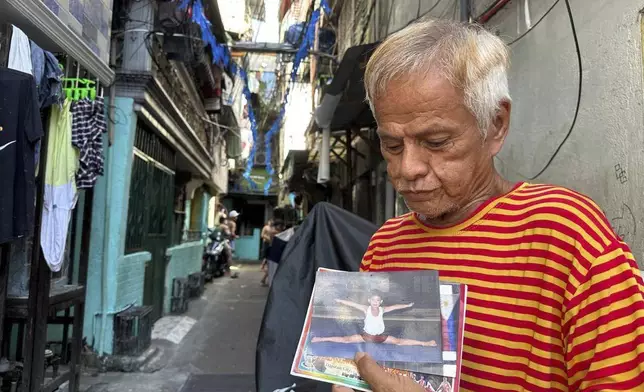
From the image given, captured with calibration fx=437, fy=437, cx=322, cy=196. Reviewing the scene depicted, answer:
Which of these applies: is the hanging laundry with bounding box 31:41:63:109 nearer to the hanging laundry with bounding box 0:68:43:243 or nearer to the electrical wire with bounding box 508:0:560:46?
the hanging laundry with bounding box 0:68:43:243

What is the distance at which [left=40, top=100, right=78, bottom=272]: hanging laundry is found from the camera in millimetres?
4172

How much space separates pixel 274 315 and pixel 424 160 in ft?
8.64

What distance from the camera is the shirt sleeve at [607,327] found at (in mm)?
861

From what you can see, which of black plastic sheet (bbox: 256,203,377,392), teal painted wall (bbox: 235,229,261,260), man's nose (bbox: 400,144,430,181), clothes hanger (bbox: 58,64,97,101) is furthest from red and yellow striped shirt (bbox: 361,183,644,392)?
teal painted wall (bbox: 235,229,261,260)

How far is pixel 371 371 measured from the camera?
3.21 ft

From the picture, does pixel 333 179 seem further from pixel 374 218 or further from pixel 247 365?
pixel 247 365

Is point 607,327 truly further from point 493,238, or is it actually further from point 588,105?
point 588,105

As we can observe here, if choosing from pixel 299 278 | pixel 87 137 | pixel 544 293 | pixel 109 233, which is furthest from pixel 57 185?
pixel 544 293

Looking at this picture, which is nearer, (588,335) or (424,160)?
(588,335)

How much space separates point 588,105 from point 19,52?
4.19 m

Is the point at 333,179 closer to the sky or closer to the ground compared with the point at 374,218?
closer to the sky

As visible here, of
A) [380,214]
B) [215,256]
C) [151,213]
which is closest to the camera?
[151,213]

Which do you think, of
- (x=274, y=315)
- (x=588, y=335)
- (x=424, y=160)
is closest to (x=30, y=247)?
(x=274, y=315)

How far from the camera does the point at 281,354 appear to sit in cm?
332
